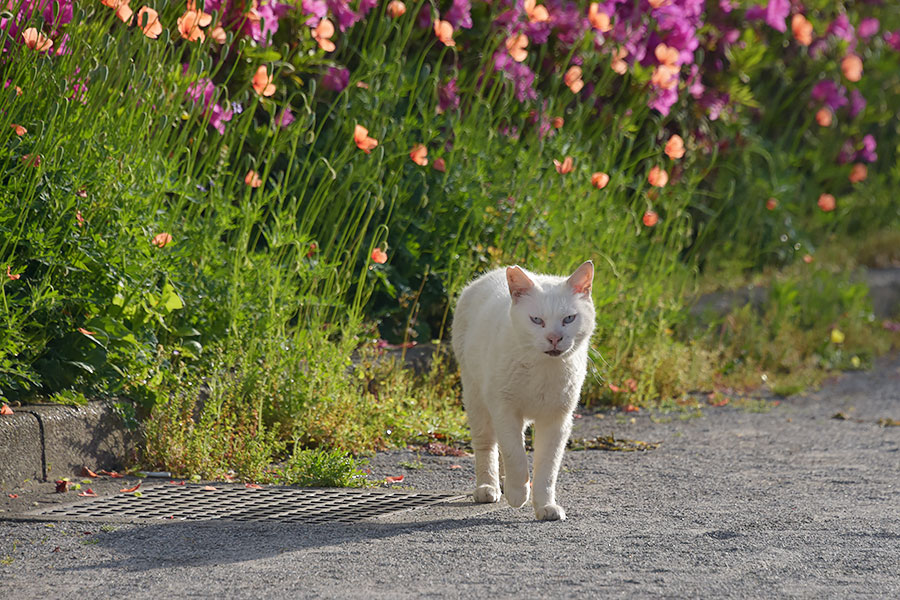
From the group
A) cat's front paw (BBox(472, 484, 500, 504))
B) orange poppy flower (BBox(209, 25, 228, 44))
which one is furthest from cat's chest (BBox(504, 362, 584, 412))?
orange poppy flower (BBox(209, 25, 228, 44))

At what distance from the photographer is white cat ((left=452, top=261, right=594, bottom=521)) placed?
4.44m

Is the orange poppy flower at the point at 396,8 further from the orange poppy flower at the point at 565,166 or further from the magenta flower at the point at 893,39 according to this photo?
the magenta flower at the point at 893,39

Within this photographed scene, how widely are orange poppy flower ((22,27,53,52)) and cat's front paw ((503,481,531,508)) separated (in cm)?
243

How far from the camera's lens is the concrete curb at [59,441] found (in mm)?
4578

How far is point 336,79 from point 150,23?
1.94m

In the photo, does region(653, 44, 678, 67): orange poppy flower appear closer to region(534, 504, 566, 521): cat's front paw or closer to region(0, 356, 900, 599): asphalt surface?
region(0, 356, 900, 599): asphalt surface

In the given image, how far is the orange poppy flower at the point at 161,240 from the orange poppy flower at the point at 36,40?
89 centimetres

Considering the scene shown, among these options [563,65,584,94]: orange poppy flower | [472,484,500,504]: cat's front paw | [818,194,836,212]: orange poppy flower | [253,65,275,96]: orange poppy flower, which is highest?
[563,65,584,94]: orange poppy flower

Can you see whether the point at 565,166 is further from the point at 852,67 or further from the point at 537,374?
the point at 852,67

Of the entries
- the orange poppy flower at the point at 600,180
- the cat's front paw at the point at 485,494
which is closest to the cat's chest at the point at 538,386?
the cat's front paw at the point at 485,494

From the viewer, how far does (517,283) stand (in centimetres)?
454

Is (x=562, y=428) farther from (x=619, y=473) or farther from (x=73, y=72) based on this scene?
(x=73, y=72)

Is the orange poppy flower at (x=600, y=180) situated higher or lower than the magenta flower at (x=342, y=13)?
lower

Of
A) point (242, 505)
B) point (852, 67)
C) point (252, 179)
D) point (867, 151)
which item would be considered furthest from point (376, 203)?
point (867, 151)
